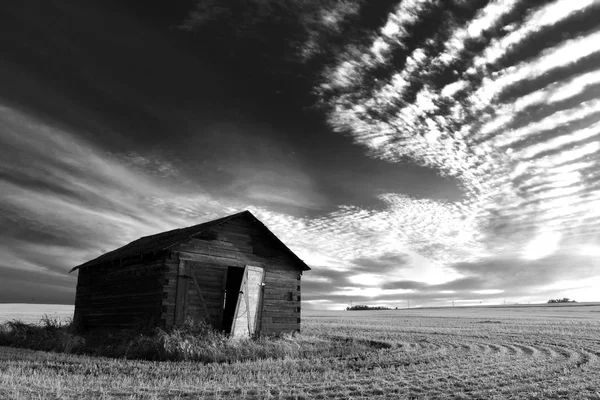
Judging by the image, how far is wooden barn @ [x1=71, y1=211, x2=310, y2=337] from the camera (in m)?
19.9

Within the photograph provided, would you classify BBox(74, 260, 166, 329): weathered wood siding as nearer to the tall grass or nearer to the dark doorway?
the tall grass

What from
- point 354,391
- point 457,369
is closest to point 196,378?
point 354,391

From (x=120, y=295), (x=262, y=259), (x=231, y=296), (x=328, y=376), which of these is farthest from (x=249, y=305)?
(x=328, y=376)

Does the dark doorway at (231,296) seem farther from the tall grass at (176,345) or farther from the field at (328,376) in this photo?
the field at (328,376)

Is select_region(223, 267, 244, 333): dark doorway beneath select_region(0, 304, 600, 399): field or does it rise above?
above

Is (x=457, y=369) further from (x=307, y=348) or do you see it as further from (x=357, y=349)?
(x=307, y=348)

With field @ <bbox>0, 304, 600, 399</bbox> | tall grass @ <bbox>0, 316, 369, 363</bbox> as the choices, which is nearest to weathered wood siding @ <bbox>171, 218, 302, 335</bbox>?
tall grass @ <bbox>0, 316, 369, 363</bbox>

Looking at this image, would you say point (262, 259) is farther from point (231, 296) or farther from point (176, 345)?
point (176, 345)

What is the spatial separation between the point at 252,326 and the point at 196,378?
377 inches

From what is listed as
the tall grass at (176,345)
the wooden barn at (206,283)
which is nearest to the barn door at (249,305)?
the wooden barn at (206,283)

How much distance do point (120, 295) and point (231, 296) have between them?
194 inches

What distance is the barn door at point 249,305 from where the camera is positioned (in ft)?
69.0

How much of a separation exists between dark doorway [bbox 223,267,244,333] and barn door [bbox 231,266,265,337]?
→ 229 mm

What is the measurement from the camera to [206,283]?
68.2 ft
